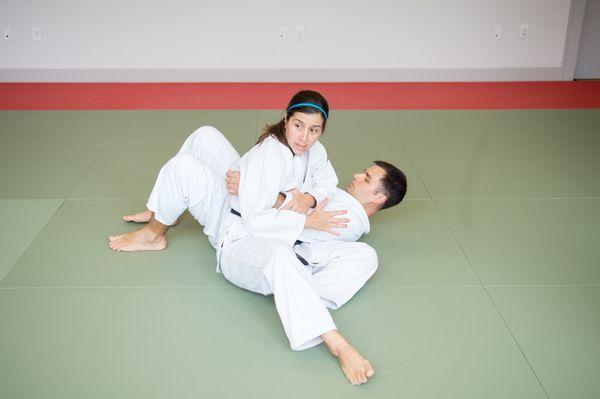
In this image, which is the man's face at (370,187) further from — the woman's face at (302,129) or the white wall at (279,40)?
the white wall at (279,40)

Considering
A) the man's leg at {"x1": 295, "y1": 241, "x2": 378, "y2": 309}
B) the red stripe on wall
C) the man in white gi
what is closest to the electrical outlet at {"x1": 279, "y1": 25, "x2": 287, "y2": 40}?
the red stripe on wall

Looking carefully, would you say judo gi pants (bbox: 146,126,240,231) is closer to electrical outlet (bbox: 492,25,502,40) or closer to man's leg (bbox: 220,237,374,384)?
man's leg (bbox: 220,237,374,384)

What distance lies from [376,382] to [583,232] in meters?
1.76

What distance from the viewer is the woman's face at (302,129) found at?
249 centimetres

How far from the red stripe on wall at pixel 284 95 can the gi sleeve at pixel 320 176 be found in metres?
2.47

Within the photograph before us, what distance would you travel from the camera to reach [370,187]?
113 inches

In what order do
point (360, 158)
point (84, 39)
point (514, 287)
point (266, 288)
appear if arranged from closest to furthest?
point (266, 288)
point (514, 287)
point (360, 158)
point (84, 39)

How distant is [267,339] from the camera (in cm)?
232

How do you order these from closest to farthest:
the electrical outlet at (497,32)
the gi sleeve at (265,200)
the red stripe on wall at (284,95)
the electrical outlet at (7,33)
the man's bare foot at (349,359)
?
the man's bare foot at (349,359)
the gi sleeve at (265,200)
the red stripe on wall at (284,95)
the electrical outlet at (7,33)
the electrical outlet at (497,32)

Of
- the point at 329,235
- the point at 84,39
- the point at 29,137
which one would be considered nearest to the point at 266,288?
the point at 329,235

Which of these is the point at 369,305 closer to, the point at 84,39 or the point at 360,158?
the point at 360,158

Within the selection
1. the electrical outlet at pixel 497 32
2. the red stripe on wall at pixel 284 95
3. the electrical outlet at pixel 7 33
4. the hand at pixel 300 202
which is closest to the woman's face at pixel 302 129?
the hand at pixel 300 202

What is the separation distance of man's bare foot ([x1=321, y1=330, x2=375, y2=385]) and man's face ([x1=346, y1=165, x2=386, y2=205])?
88cm

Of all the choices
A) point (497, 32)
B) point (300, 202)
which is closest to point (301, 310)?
point (300, 202)
